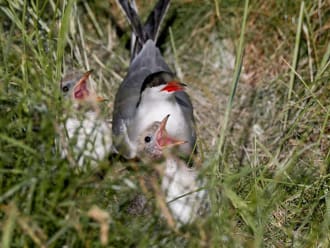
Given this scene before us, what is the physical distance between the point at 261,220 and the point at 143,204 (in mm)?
416

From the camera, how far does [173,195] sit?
3400 mm

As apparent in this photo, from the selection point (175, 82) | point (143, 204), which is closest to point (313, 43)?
point (175, 82)

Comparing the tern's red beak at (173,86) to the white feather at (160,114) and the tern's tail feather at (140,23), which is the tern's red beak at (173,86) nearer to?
the white feather at (160,114)

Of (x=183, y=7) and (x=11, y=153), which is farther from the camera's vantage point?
(x=183, y=7)

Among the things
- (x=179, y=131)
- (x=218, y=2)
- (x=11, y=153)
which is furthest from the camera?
(x=218, y=2)

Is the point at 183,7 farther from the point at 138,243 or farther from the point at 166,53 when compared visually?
the point at 138,243

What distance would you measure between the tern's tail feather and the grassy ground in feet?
0.90

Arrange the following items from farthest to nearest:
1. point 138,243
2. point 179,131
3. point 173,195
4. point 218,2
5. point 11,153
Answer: point 218,2 → point 179,131 → point 173,195 → point 11,153 → point 138,243

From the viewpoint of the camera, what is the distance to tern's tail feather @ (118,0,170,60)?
530 cm

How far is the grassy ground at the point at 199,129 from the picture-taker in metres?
2.83

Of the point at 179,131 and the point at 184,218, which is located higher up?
the point at 184,218

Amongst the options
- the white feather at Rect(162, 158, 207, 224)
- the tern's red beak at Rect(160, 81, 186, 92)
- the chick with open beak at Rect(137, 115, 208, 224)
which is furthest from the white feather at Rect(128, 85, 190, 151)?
the white feather at Rect(162, 158, 207, 224)

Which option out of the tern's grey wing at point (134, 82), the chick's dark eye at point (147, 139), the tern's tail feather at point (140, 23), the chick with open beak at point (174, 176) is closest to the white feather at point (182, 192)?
the chick with open beak at point (174, 176)

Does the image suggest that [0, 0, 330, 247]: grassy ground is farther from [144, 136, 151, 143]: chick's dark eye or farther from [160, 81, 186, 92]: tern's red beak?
[160, 81, 186, 92]: tern's red beak
